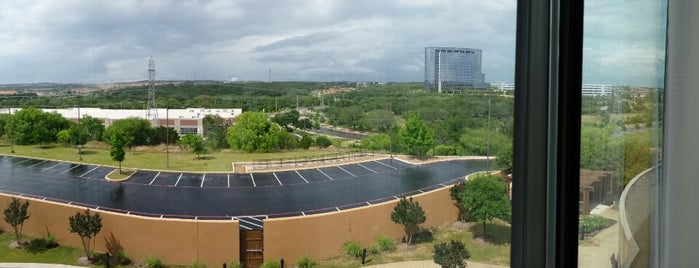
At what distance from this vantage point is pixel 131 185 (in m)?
1.77

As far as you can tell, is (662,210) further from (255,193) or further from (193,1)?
(193,1)

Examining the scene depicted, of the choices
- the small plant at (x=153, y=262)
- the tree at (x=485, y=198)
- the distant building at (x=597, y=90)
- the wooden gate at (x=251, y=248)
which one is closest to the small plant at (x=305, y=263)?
the wooden gate at (x=251, y=248)

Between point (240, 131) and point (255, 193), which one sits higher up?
point (240, 131)

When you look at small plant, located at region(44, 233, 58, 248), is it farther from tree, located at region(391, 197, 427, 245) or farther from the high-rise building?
the high-rise building

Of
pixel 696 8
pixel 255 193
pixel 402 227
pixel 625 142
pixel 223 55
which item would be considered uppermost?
pixel 696 8

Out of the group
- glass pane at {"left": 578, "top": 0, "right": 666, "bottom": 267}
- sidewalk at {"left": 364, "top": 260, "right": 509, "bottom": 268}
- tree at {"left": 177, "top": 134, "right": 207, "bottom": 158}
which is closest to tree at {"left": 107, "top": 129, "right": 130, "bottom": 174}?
tree at {"left": 177, "top": 134, "right": 207, "bottom": 158}

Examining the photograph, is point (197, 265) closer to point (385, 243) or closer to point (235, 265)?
point (235, 265)

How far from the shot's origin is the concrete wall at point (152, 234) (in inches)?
67.7

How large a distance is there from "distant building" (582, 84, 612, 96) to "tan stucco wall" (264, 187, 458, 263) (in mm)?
547

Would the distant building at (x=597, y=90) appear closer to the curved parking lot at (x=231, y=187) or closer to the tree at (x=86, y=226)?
the curved parking lot at (x=231, y=187)

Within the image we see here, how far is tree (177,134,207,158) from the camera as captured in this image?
1.81 meters

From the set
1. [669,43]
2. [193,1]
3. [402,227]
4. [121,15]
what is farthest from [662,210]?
[121,15]

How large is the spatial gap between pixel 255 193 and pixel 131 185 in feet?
1.13

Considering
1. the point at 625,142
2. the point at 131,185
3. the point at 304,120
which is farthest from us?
the point at 625,142
